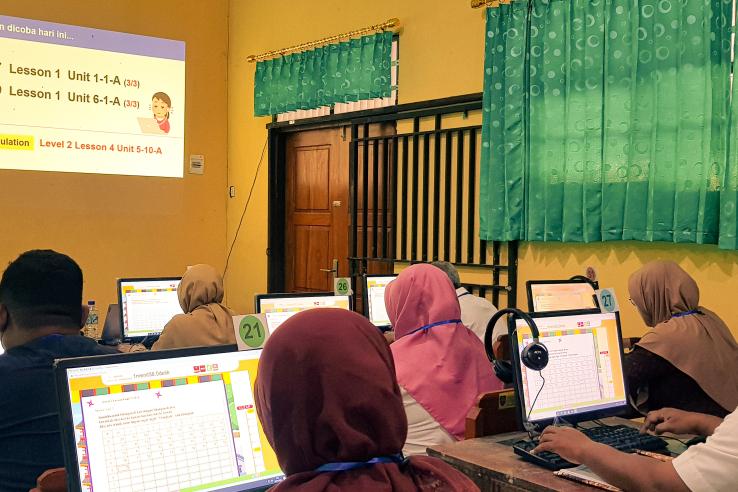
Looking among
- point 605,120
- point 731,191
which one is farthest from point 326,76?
point 731,191

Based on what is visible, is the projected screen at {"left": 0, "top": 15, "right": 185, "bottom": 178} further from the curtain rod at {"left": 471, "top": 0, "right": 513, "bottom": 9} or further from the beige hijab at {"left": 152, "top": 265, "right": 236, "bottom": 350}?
the beige hijab at {"left": 152, "top": 265, "right": 236, "bottom": 350}

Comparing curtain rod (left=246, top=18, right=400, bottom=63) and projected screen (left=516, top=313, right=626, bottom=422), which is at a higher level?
curtain rod (left=246, top=18, right=400, bottom=63)

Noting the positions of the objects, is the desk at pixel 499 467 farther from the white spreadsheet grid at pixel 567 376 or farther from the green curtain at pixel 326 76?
the green curtain at pixel 326 76

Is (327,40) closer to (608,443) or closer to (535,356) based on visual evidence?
(535,356)

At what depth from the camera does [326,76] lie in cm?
612

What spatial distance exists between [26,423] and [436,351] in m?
1.32

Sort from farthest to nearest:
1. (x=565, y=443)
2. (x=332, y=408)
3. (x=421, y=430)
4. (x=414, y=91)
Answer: (x=414, y=91) → (x=421, y=430) → (x=565, y=443) → (x=332, y=408)

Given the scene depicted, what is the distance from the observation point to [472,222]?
5074mm

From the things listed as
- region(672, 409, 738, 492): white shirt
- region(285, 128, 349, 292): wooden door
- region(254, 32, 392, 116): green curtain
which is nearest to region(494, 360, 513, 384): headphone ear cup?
region(672, 409, 738, 492): white shirt

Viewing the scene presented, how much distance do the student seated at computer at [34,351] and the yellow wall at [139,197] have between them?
4.69 m

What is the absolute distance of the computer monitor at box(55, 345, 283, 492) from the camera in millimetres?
1348

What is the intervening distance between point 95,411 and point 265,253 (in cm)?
569

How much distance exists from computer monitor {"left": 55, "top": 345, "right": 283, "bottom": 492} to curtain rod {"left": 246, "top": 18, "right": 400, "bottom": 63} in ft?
14.5

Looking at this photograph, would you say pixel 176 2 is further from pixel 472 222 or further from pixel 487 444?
pixel 487 444
